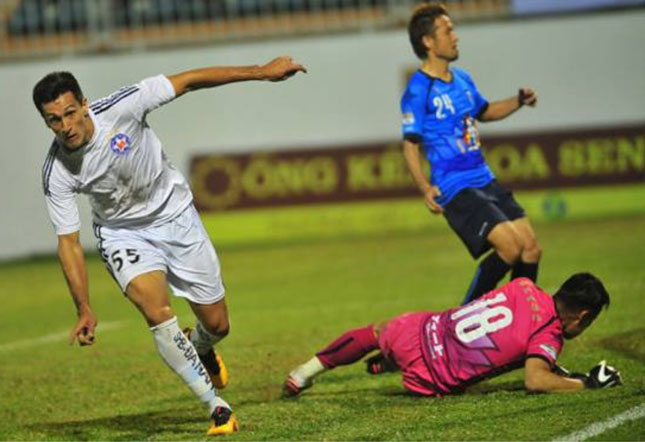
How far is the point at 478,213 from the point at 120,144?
2.67 m

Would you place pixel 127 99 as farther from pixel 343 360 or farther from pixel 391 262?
pixel 391 262

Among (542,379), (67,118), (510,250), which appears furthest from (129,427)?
(510,250)

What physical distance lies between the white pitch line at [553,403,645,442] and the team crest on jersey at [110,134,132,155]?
2702 millimetres

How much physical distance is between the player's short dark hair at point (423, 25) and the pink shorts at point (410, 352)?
229cm

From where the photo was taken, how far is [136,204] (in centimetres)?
742

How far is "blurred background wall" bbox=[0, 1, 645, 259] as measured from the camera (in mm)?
19453

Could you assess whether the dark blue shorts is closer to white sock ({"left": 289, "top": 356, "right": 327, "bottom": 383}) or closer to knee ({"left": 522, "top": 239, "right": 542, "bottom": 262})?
knee ({"left": 522, "top": 239, "right": 542, "bottom": 262})

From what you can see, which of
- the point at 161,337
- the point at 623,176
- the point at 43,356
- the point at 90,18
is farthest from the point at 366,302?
the point at 90,18

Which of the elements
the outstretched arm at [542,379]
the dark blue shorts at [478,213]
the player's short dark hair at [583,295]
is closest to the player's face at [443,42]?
the dark blue shorts at [478,213]

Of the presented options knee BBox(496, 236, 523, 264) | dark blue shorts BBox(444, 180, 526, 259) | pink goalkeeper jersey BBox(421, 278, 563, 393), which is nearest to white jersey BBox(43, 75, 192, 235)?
pink goalkeeper jersey BBox(421, 278, 563, 393)

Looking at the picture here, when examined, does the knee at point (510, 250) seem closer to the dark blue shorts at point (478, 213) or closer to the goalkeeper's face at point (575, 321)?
the dark blue shorts at point (478, 213)

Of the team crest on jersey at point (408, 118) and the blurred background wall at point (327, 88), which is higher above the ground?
the team crest on jersey at point (408, 118)

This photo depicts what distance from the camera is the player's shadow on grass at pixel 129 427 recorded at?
7.31 meters

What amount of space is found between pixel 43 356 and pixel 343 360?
3.83m
